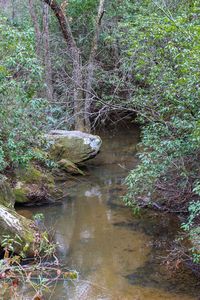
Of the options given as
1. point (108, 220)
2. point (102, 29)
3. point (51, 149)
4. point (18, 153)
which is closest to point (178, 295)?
point (108, 220)

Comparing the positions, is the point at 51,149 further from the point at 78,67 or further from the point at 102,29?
the point at 102,29

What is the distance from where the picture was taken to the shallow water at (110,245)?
19.0 feet

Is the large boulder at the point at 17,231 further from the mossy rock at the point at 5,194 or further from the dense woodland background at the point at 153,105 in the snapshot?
the dense woodland background at the point at 153,105

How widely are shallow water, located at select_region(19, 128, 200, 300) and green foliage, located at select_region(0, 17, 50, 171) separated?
1.36 m

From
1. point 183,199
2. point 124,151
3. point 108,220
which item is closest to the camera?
point 183,199

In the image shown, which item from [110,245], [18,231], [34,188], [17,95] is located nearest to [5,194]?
[34,188]

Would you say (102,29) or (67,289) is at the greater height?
(102,29)

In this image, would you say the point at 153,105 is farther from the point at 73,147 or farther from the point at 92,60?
the point at 92,60

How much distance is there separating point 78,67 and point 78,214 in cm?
566

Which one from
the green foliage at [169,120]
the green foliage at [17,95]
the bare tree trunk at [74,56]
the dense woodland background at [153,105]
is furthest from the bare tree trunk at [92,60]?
the green foliage at [169,120]

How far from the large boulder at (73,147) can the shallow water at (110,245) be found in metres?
0.81

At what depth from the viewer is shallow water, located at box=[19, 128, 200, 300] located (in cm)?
579

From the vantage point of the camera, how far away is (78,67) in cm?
1294

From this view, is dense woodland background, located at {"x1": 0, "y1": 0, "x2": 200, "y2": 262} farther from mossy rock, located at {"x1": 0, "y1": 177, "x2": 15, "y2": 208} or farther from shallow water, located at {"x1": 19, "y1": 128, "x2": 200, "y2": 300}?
shallow water, located at {"x1": 19, "y1": 128, "x2": 200, "y2": 300}
